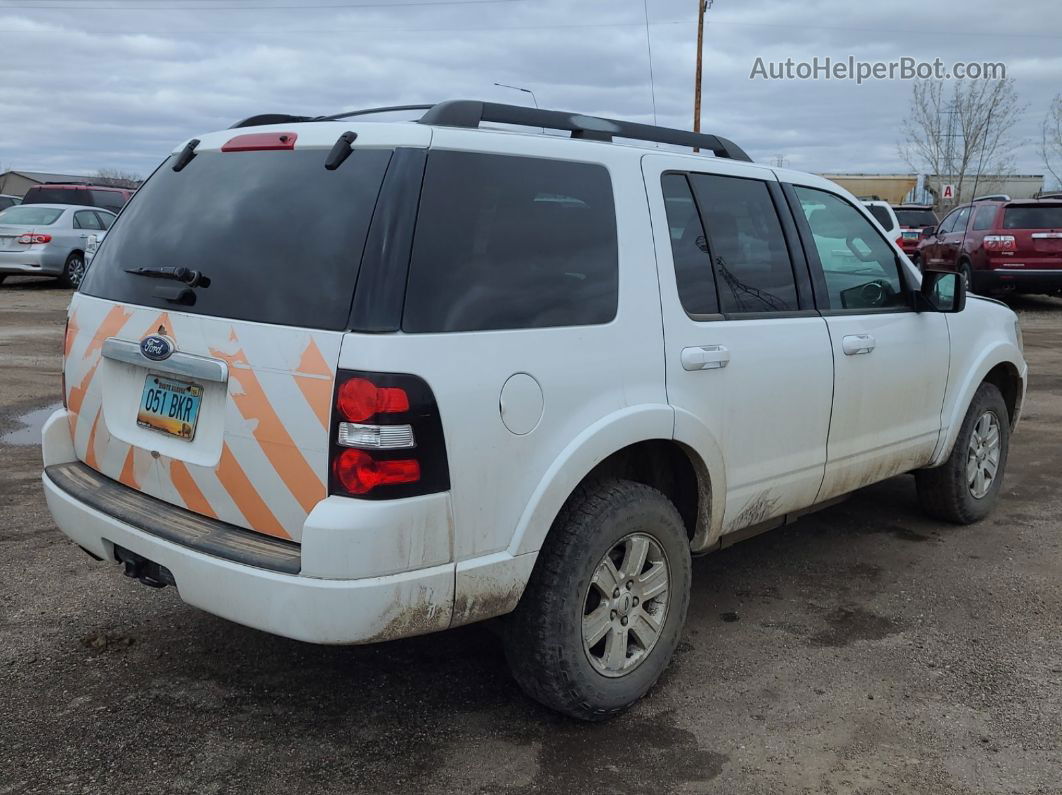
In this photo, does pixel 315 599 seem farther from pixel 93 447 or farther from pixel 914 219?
pixel 914 219

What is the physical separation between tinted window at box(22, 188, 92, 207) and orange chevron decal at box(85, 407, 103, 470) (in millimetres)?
20483

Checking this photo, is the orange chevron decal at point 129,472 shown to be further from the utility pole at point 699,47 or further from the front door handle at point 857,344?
the utility pole at point 699,47

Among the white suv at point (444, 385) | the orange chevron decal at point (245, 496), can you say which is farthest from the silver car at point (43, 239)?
the orange chevron decal at point (245, 496)

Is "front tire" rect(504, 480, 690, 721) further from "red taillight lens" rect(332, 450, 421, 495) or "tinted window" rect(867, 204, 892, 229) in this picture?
"tinted window" rect(867, 204, 892, 229)

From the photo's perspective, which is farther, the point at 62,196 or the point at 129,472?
the point at 62,196

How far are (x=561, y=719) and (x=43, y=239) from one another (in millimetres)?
17274

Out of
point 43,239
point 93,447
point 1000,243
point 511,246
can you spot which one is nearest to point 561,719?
point 511,246

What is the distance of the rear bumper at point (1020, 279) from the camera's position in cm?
1555

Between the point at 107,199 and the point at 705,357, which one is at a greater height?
the point at 107,199

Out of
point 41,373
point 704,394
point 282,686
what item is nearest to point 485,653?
point 282,686

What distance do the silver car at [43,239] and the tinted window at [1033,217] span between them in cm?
1547

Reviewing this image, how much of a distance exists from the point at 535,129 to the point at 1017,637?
9.10 feet

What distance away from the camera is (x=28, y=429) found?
23.7 feet

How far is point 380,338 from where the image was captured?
264 centimetres
